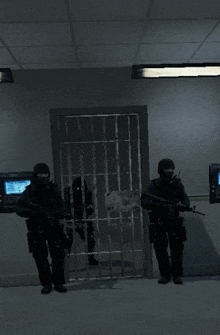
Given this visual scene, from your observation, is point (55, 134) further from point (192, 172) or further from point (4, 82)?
point (192, 172)

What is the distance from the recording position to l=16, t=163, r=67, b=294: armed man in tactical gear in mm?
3605

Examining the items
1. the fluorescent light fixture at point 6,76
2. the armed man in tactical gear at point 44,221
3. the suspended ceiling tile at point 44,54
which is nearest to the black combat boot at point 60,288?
the armed man in tactical gear at point 44,221

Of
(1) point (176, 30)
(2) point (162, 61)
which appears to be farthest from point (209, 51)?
(1) point (176, 30)

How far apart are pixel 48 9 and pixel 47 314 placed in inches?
115

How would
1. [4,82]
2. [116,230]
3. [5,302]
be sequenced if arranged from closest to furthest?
[5,302]
[4,82]
[116,230]

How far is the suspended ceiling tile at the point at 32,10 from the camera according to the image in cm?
243

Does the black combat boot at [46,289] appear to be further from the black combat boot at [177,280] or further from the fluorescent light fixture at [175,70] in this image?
the fluorescent light fixture at [175,70]

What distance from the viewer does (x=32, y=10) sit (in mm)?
2539

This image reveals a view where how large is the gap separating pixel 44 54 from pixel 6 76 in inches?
27.5

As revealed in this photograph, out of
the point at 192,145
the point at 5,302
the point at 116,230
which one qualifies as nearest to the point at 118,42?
the point at 192,145

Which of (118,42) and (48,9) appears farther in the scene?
(118,42)

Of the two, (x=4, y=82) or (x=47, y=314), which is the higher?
(x=4, y=82)

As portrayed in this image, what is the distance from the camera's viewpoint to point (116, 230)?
6.60 metres

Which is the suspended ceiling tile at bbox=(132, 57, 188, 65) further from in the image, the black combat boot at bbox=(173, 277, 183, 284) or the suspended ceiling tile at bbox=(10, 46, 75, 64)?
the black combat boot at bbox=(173, 277, 183, 284)
